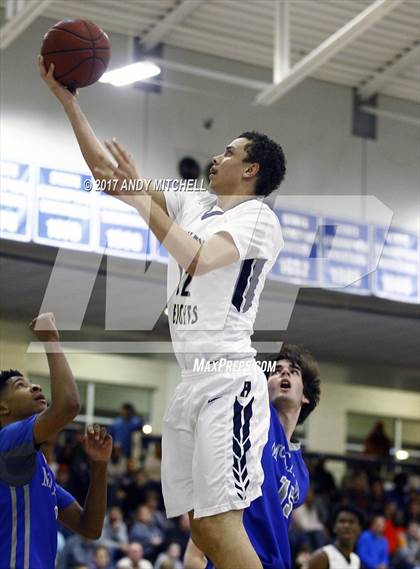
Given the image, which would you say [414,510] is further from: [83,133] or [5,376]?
[83,133]

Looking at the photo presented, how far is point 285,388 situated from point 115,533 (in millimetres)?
7611

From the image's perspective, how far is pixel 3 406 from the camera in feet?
15.5

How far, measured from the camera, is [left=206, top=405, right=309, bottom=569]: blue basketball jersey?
454cm

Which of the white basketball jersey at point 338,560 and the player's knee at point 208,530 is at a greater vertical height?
the player's knee at point 208,530

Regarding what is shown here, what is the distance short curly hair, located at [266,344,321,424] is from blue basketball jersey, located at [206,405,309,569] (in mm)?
264

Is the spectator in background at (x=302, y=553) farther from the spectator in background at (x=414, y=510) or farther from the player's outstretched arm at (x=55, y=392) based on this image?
the player's outstretched arm at (x=55, y=392)

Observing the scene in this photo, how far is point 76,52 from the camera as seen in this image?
4102 mm

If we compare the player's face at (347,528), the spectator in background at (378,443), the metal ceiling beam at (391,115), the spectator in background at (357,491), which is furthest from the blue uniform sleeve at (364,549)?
the player's face at (347,528)

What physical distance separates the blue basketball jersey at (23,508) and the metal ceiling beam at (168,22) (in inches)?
404

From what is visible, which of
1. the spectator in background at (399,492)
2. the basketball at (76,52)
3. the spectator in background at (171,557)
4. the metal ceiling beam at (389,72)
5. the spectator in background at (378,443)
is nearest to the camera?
the basketball at (76,52)

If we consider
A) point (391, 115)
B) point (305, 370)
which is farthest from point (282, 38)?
point (305, 370)

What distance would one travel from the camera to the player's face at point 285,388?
5.00m

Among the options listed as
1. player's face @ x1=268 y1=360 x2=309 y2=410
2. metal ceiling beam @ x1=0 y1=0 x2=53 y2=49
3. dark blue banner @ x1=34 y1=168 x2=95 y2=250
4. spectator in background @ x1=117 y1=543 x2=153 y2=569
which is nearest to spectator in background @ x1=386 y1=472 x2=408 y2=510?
spectator in background @ x1=117 y1=543 x2=153 y2=569

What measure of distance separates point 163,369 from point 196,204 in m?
14.6
